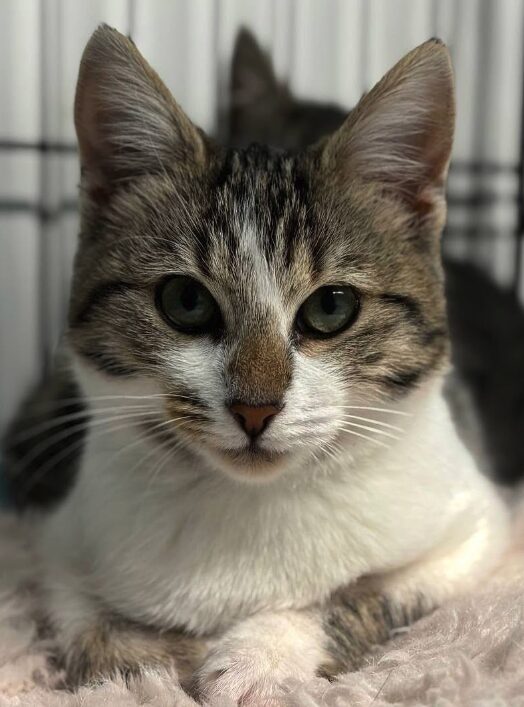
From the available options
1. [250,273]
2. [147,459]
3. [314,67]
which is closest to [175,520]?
[147,459]

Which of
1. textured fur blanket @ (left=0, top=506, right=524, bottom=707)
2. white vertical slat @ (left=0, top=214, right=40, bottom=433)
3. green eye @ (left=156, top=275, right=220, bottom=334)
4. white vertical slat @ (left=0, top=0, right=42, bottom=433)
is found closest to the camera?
textured fur blanket @ (left=0, top=506, right=524, bottom=707)

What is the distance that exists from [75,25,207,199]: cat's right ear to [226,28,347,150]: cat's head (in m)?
0.68

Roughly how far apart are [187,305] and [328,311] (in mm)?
185

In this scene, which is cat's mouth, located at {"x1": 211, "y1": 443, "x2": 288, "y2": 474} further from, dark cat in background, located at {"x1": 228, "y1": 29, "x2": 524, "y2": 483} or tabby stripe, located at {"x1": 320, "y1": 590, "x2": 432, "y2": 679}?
dark cat in background, located at {"x1": 228, "y1": 29, "x2": 524, "y2": 483}

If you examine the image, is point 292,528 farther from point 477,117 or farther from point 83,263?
point 477,117

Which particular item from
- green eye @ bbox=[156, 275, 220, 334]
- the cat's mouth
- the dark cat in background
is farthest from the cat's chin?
the dark cat in background

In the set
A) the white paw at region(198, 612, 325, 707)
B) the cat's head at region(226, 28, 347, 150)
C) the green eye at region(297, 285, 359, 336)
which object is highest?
the cat's head at region(226, 28, 347, 150)

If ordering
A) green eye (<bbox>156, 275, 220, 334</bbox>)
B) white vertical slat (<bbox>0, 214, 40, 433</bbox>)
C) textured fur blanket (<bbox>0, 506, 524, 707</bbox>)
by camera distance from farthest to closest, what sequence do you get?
white vertical slat (<bbox>0, 214, 40, 433</bbox>) < green eye (<bbox>156, 275, 220, 334</bbox>) < textured fur blanket (<bbox>0, 506, 524, 707</bbox>)

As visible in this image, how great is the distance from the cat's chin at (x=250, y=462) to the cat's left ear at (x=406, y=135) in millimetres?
399

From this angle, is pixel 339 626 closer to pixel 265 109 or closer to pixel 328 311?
pixel 328 311

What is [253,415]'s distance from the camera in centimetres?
96

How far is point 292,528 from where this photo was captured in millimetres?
1118

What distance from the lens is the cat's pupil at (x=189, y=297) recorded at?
1.06 meters

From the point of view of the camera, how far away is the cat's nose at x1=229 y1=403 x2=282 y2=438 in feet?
3.14
